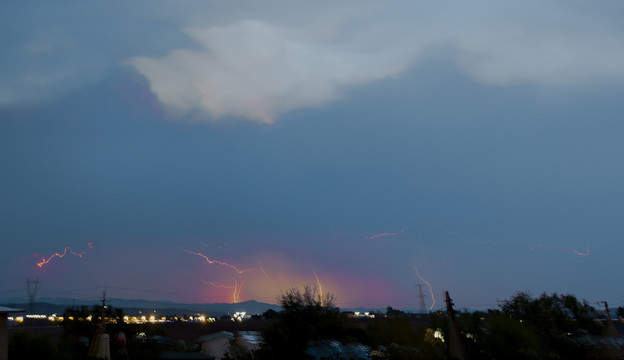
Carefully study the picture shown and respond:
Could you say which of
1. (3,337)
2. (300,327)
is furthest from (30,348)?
(300,327)

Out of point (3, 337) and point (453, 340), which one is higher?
point (3, 337)

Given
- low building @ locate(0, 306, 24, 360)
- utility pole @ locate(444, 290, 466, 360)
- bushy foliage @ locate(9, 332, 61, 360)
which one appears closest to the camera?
low building @ locate(0, 306, 24, 360)

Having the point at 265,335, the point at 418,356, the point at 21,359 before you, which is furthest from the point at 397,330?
the point at 21,359

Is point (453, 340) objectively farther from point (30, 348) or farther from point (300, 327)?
point (30, 348)

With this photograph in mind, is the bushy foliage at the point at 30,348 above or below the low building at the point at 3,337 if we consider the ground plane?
below

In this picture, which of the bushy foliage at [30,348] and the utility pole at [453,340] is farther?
the bushy foliage at [30,348]

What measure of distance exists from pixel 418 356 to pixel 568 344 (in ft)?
59.7

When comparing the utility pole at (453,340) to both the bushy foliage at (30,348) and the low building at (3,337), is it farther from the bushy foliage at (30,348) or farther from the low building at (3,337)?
the bushy foliage at (30,348)

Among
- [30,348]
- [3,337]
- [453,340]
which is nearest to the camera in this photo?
[3,337]

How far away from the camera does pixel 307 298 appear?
92.2 feet

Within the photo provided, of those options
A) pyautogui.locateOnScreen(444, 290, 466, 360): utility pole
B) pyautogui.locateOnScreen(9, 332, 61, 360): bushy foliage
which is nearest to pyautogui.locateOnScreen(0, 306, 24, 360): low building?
pyautogui.locateOnScreen(9, 332, 61, 360): bushy foliage

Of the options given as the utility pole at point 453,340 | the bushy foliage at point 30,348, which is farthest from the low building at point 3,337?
the utility pole at point 453,340

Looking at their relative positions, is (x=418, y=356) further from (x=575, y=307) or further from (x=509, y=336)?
(x=575, y=307)

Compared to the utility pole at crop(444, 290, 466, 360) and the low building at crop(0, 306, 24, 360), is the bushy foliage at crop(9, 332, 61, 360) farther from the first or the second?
the utility pole at crop(444, 290, 466, 360)
